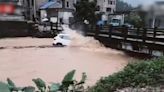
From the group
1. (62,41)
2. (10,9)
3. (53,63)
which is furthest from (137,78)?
(62,41)

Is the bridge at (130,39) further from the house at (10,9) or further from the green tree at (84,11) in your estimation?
the house at (10,9)

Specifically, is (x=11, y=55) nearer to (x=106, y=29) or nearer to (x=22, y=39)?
(x=106, y=29)

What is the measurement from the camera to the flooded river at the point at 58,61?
45.3 ft

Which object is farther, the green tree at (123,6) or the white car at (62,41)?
the white car at (62,41)

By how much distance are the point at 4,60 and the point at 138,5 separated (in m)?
17.1

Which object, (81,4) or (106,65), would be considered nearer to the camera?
(106,65)

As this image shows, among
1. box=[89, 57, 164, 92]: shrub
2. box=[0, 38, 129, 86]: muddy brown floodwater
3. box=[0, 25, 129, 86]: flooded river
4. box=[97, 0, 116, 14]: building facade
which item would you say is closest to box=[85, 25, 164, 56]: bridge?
box=[0, 25, 129, 86]: flooded river

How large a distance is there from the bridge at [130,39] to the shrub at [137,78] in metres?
9.02

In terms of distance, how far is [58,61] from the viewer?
18531 mm

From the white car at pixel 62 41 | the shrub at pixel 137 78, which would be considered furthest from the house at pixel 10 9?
the white car at pixel 62 41

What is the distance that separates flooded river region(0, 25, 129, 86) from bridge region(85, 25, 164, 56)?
504mm

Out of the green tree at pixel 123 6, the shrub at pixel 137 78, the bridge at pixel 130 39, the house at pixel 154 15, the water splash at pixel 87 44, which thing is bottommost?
the water splash at pixel 87 44

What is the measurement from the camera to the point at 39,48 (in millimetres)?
24078

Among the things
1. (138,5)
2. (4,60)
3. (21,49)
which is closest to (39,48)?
(21,49)
